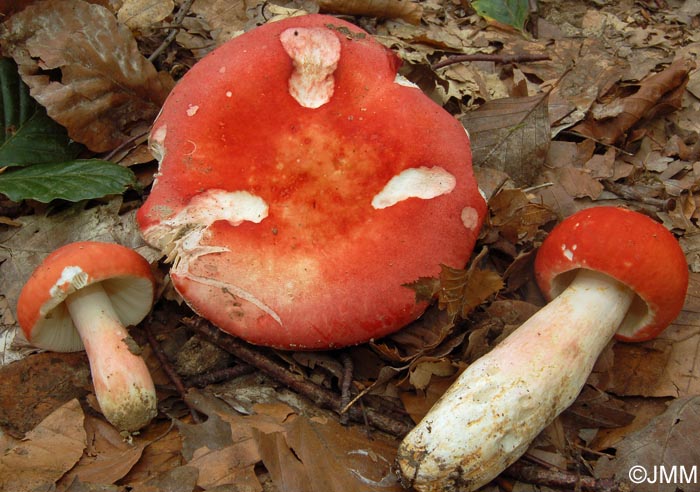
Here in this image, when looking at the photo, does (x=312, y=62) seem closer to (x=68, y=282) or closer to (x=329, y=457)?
(x=68, y=282)

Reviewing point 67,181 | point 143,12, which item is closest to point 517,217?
point 67,181

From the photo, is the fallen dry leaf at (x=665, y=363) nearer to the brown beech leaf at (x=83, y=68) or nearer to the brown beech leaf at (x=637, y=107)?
the brown beech leaf at (x=637, y=107)

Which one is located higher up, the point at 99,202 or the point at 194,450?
the point at 99,202

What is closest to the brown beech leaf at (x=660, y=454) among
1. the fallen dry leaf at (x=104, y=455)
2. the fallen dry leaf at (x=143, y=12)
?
the fallen dry leaf at (x=104, y=455)

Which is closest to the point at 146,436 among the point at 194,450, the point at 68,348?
the point at 194,450

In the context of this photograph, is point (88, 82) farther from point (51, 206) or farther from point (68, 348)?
point (68, 348)

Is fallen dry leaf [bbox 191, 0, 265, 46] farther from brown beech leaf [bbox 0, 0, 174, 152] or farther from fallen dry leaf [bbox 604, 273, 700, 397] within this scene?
fallen dry leaf [bbox 604, 273, 700, 397]

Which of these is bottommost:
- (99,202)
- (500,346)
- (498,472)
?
(498,472)

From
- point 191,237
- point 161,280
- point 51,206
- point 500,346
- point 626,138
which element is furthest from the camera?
point 626,138
